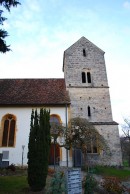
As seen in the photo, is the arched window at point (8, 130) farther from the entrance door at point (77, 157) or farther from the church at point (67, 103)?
the entrance door at point (77, 157)

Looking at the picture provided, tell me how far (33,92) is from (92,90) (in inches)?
288

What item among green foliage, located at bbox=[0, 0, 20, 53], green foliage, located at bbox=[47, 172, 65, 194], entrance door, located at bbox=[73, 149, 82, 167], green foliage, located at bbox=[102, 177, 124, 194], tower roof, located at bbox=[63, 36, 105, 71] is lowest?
green foliage, located at bbox=[102, 177, 124, 194]

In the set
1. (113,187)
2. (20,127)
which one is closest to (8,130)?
(20,127)

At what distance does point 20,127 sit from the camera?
21.7 metres

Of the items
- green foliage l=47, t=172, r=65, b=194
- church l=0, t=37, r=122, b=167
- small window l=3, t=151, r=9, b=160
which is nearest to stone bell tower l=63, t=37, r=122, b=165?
church l=0, t=37, r=122, b=167

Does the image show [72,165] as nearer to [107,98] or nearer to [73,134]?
[73,134]

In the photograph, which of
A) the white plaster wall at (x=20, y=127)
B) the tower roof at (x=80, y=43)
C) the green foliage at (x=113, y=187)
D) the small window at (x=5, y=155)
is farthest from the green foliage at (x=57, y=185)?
the tower roof at (x=80, y=43)

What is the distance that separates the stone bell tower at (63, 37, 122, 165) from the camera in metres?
22.3

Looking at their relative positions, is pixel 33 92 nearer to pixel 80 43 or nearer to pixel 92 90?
pixel 92 90

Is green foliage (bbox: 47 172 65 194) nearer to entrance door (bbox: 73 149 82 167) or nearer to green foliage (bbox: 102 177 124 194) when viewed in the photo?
green foliage (bbox: 102 177 124 194)

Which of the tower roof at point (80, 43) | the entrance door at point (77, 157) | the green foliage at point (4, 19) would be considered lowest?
the entrance door at point (77, 157)

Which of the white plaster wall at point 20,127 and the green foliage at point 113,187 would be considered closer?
the green foliage at point 113,187

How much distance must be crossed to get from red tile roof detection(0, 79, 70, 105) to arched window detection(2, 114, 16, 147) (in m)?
1.66

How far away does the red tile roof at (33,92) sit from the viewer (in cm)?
2278
